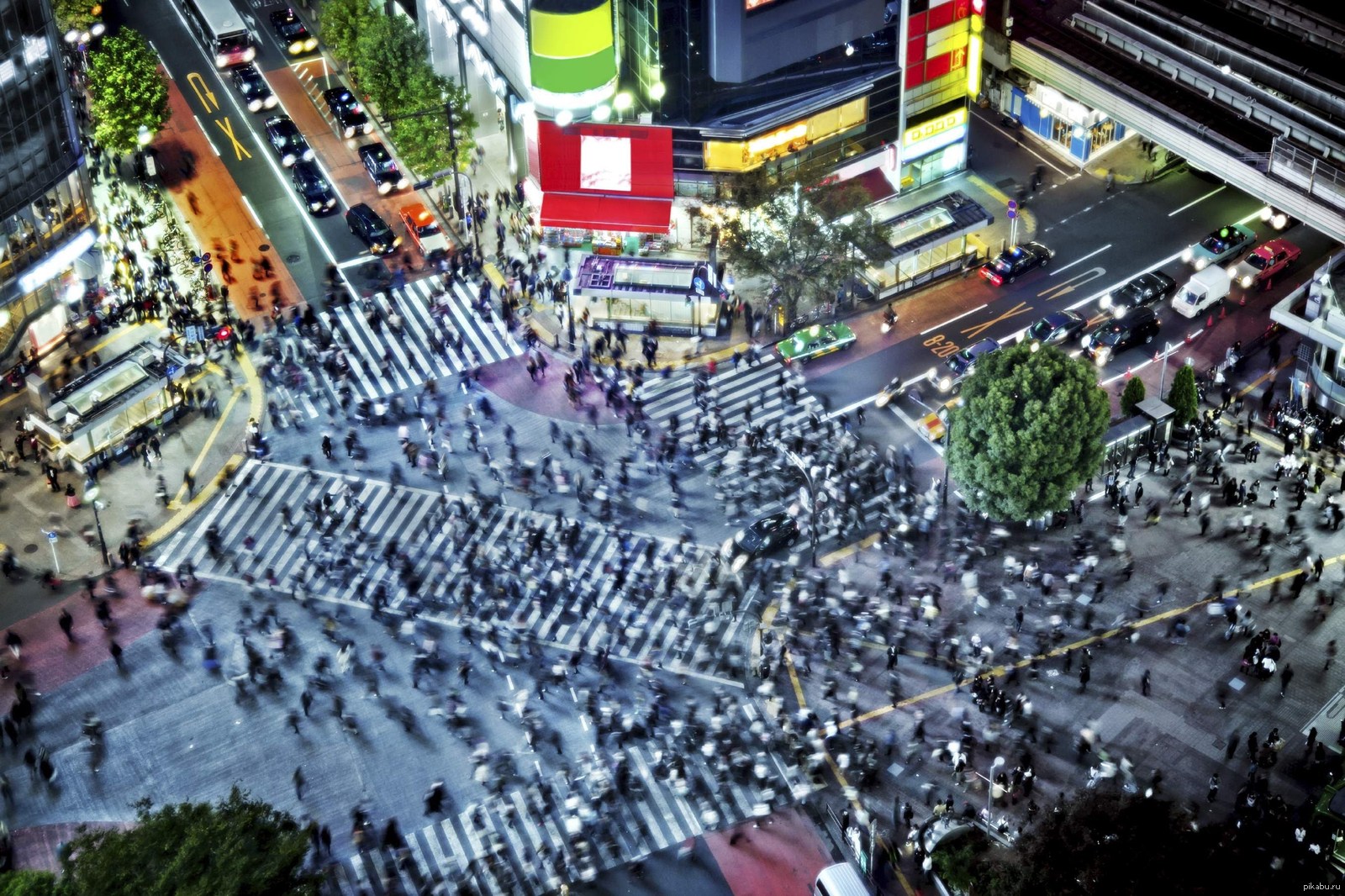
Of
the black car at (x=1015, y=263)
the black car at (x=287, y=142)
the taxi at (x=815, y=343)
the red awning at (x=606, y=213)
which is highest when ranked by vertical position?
the red awning at (x=606, y=213)

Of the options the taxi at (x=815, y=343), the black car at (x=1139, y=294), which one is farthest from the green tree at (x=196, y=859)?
the black car at (x=1139, y=294)

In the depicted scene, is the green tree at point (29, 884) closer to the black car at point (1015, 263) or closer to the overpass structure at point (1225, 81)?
the black car at point (1015, 263)

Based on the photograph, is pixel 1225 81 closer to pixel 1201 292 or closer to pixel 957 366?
pixel 1201 292

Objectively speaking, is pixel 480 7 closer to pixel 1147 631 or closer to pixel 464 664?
pixel 464 664

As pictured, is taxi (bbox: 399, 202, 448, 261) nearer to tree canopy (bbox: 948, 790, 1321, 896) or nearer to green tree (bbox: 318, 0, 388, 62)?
green tree (bbox: 318, 0, 388, 62)

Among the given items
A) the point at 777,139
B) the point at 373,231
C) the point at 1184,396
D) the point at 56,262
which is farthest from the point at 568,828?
the point at 373,231

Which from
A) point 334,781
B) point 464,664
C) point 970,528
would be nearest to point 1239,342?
point 970,528
